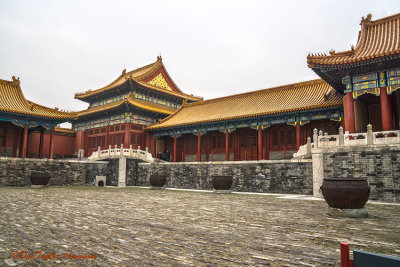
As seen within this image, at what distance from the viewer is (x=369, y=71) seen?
13805mm

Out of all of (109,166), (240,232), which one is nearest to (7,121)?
(109,166)

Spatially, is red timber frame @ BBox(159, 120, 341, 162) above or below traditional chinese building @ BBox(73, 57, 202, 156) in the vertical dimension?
below

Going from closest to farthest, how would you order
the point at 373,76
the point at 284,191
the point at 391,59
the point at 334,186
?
the point at 334,186 < the point at 391,59 < the point at 373,76 < the point at 284,191

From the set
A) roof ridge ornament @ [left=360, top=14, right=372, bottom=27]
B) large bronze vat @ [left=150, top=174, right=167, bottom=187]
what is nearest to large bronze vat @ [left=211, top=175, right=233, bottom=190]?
large bronze vat @ [left=150, top=174, right=167, bottom=187]

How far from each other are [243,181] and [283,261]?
1308 cm

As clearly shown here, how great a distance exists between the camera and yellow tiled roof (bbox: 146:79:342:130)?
18.8 meters

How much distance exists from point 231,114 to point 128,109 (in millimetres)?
10100

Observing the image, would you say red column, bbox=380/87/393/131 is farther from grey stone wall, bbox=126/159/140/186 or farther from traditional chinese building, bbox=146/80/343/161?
grey stone wall, bbox=126/159/140/186

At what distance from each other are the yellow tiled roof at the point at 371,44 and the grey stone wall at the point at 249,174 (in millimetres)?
5197

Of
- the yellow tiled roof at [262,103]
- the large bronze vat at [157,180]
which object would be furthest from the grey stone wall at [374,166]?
the large bronze vat at [157,180]

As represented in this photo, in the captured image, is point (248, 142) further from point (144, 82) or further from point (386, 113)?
point (144, 82)

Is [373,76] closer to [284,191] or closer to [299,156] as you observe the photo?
[299,156]

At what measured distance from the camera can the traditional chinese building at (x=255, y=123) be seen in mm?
18891

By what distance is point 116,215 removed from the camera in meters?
7.19
